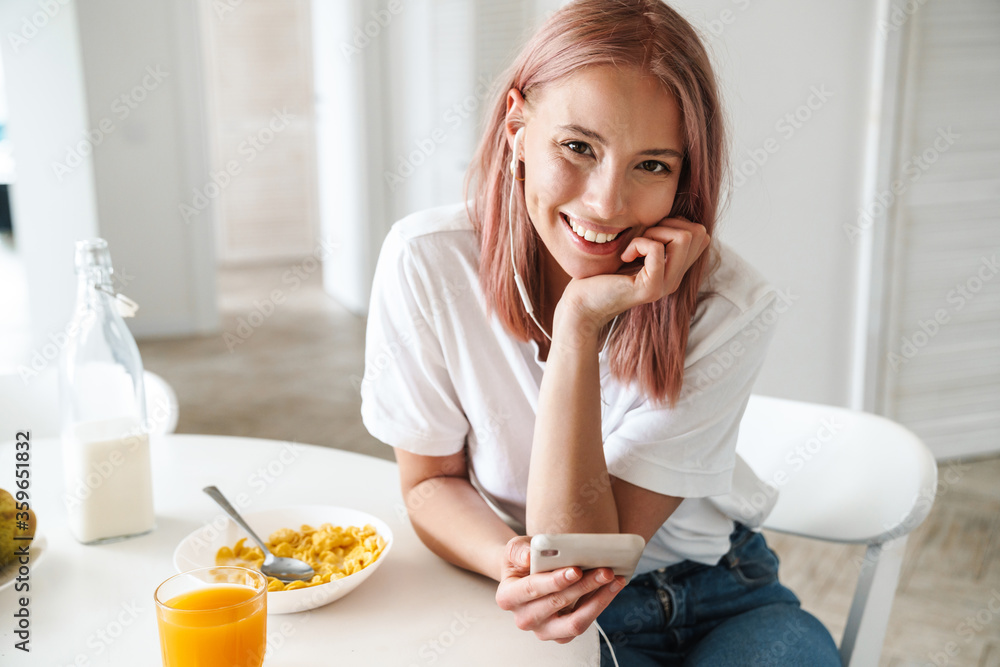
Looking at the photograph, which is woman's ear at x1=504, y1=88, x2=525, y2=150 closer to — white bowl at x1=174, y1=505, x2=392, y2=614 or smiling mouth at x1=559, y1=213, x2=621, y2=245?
smiling mouth at x1=559, y1=213, x2=621, y2=245

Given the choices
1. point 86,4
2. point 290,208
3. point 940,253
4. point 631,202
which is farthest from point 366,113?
point 631,202

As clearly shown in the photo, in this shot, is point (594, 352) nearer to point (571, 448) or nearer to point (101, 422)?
point (571, 448)

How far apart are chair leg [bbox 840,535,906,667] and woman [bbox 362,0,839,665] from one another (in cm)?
8

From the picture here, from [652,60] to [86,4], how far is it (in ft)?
12.7

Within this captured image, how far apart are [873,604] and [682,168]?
0.57 meters

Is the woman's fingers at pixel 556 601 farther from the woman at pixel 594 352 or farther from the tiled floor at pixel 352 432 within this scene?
the tiled floor at pixel 352 432

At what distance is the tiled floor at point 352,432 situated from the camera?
1.98 meters

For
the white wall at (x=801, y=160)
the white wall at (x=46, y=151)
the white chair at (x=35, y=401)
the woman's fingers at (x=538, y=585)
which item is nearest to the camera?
the woman's fingers at (x=538, y=585)

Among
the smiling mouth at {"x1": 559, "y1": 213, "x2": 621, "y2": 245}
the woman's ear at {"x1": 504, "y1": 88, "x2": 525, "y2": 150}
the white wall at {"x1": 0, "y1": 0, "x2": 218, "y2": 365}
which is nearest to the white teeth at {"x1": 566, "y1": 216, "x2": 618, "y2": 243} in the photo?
the smiling mouth at {"x1": 559, "y1": 213, "x2": 621, "y2": 245}

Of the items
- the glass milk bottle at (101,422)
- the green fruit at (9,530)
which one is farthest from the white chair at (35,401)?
the green fruit at (9,530)

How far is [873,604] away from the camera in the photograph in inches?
40.8

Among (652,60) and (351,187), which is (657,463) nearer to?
(652,60)

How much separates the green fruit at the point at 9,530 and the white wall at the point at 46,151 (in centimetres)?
330

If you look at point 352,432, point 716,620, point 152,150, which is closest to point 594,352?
point 716,620
